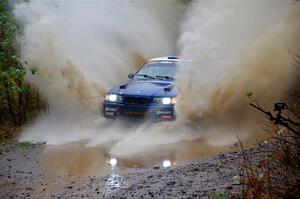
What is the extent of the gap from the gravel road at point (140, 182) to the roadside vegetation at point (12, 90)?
3197 mm

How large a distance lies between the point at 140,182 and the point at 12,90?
5761 millimetres

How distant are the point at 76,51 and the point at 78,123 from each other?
11.0 feet

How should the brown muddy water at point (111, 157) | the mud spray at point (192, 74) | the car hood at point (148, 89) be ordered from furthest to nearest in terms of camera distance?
the car hood at point (148, 89)
the mud spray at point (192, 74)
the brown muddy water at point (111, 157)

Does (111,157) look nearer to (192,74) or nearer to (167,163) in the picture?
(167,163)

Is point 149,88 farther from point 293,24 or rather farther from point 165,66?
point 293,24

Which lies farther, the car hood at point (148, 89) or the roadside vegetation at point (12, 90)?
the roadside vegetation at point (12, 90)

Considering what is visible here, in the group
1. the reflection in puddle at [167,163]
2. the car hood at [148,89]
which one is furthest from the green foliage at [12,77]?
the reflection in puddle at [167,163]

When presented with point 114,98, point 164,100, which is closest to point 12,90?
point 114,98

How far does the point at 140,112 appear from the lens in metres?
10.2

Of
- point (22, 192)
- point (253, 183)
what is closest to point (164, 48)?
point (22, 192)

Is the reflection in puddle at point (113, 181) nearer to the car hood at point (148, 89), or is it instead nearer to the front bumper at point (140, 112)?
the front bumper at point (140, 112)

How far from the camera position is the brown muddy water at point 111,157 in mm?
7664

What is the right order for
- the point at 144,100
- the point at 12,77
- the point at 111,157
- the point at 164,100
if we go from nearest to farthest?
the point at 111,157 → the point at 12,77 → the point at 164,100 → the point at 144,100

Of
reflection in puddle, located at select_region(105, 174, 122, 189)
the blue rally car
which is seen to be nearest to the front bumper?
the blue rally car
